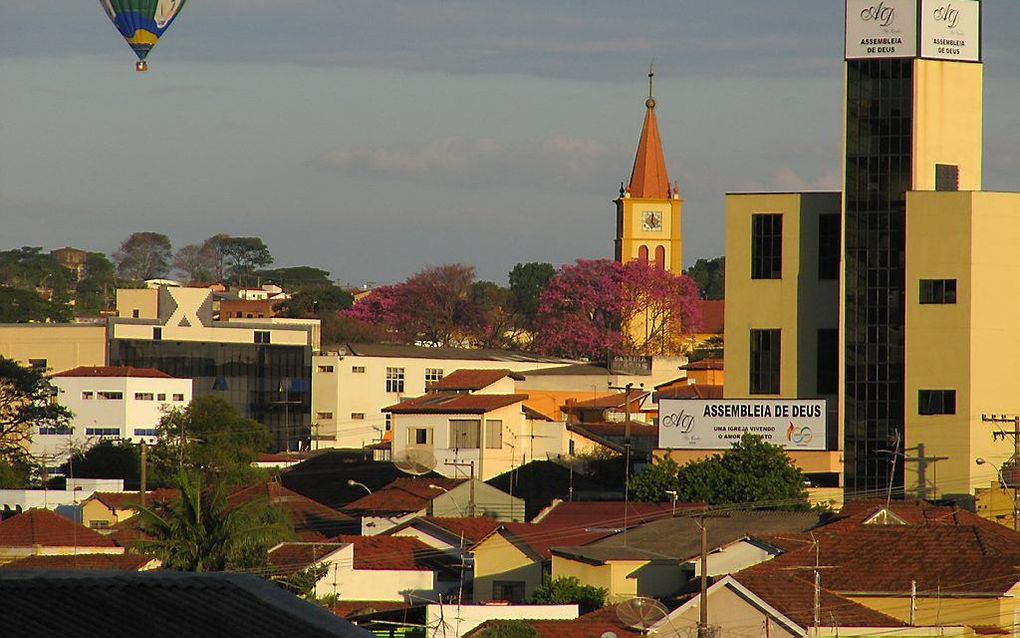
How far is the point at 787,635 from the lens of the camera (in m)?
28.9

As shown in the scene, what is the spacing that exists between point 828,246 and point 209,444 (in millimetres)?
23913

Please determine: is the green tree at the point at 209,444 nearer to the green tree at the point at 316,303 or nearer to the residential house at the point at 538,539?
the residential house at the point at 538,539

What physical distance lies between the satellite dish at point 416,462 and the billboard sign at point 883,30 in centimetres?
1725

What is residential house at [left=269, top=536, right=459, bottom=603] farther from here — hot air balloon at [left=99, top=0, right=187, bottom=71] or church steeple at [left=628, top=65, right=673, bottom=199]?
church steeple at [left=628, top=65, right=673, bottom=199]

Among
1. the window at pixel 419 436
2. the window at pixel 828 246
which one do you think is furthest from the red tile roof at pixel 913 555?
the window at pixel 419 436

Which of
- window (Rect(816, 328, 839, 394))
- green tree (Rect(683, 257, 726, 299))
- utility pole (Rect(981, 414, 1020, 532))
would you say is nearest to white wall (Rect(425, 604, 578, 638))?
utility pole (Rect(981, 414, 1020, 532))

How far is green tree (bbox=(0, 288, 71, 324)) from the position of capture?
4825 inches

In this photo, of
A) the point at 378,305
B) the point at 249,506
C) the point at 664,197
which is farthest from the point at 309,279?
the point at 249,506

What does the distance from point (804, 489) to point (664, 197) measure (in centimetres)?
7586

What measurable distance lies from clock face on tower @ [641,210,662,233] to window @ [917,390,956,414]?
69.6 metres

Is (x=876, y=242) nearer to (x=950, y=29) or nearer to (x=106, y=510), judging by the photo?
(x=950, y=29)

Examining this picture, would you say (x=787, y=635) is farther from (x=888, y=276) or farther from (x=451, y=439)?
(x=451, y=439)

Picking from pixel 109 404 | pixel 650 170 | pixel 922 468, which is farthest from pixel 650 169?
pixel 922 468

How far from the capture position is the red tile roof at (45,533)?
1854 inches
